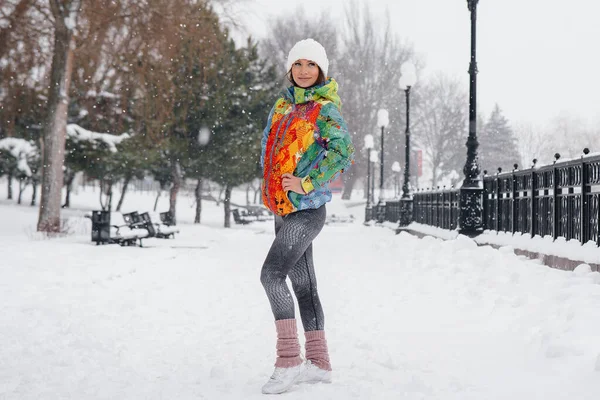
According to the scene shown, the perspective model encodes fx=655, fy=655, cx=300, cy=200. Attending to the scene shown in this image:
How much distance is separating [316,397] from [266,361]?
3.52 feet

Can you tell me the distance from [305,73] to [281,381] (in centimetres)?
173

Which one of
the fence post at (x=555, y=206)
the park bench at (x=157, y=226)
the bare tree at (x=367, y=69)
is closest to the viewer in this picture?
the fence post at (x=555, y=206)

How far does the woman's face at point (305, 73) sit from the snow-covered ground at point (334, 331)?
68.5 inches

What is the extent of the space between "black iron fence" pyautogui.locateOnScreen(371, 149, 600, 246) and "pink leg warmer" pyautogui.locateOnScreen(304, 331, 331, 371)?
451 centimetres

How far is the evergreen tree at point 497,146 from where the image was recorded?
76.0 meters

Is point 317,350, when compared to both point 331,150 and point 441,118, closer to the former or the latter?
point 331,150

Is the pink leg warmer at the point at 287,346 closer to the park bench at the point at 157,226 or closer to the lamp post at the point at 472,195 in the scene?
the lamp post at the point at 472,195

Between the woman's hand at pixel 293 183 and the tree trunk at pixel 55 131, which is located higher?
the tree trunk at pixel 55 131

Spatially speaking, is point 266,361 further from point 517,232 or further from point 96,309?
point 517,232

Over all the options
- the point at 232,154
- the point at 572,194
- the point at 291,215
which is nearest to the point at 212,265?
the point at 572,194

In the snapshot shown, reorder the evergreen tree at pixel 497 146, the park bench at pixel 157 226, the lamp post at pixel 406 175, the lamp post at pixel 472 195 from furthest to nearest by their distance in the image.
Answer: the evergreen tree at pixel 497 146
the lamp post at pixel 406 175
the park bench at pixel 157 226
the lamp post at pixel 472 195

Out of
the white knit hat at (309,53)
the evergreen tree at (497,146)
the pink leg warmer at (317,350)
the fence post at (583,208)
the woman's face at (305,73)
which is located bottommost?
the pink leg warmer at (317,350)

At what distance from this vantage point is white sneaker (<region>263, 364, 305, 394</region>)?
3.59m

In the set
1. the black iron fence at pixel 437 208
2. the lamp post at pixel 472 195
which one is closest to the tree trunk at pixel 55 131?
the black iron fence at pixel 437 208
